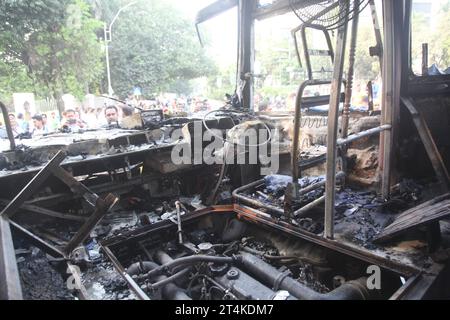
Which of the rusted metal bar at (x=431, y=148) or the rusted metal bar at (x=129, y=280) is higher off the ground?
the rusted metal bar at (x=431, y=148)

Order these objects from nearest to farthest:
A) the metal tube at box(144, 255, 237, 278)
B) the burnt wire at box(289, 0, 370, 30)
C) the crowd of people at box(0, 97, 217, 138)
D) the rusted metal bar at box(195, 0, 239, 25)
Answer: the burnt wire at box(289, 0, 370, 30) → the metal tube at box(144, 255, 237, 278) → the crowd of people at box(0, 97, 217, 138) → the rusted metal bar at box(195, 0, 239, 25)

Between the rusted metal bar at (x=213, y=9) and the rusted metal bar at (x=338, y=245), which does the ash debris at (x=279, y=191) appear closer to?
the rusted metal bar at (x=338, y=245)

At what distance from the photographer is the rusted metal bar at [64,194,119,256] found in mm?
2688

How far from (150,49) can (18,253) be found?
62.7ft

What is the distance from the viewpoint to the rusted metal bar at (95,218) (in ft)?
8.82

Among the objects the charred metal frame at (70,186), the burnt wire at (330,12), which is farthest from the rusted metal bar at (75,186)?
the burnt wire at (330,12)

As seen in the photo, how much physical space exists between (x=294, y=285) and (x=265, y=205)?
1014mm

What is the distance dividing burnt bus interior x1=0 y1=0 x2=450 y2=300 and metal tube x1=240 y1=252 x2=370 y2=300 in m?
0.01

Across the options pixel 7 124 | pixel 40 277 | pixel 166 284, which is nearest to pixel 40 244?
pixel 40 277

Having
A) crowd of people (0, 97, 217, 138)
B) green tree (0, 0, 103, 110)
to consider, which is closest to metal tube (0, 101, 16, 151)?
crowd of people (0, 97, 217, 138)

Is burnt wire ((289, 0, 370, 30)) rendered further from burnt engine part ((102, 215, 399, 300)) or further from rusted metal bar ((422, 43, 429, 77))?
burnt engine part ((102, 215, 399, 300))

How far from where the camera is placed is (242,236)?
4043 millimetres

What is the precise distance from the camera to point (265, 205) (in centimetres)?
358

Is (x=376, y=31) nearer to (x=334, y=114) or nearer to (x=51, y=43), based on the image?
(x=334, y=114)
